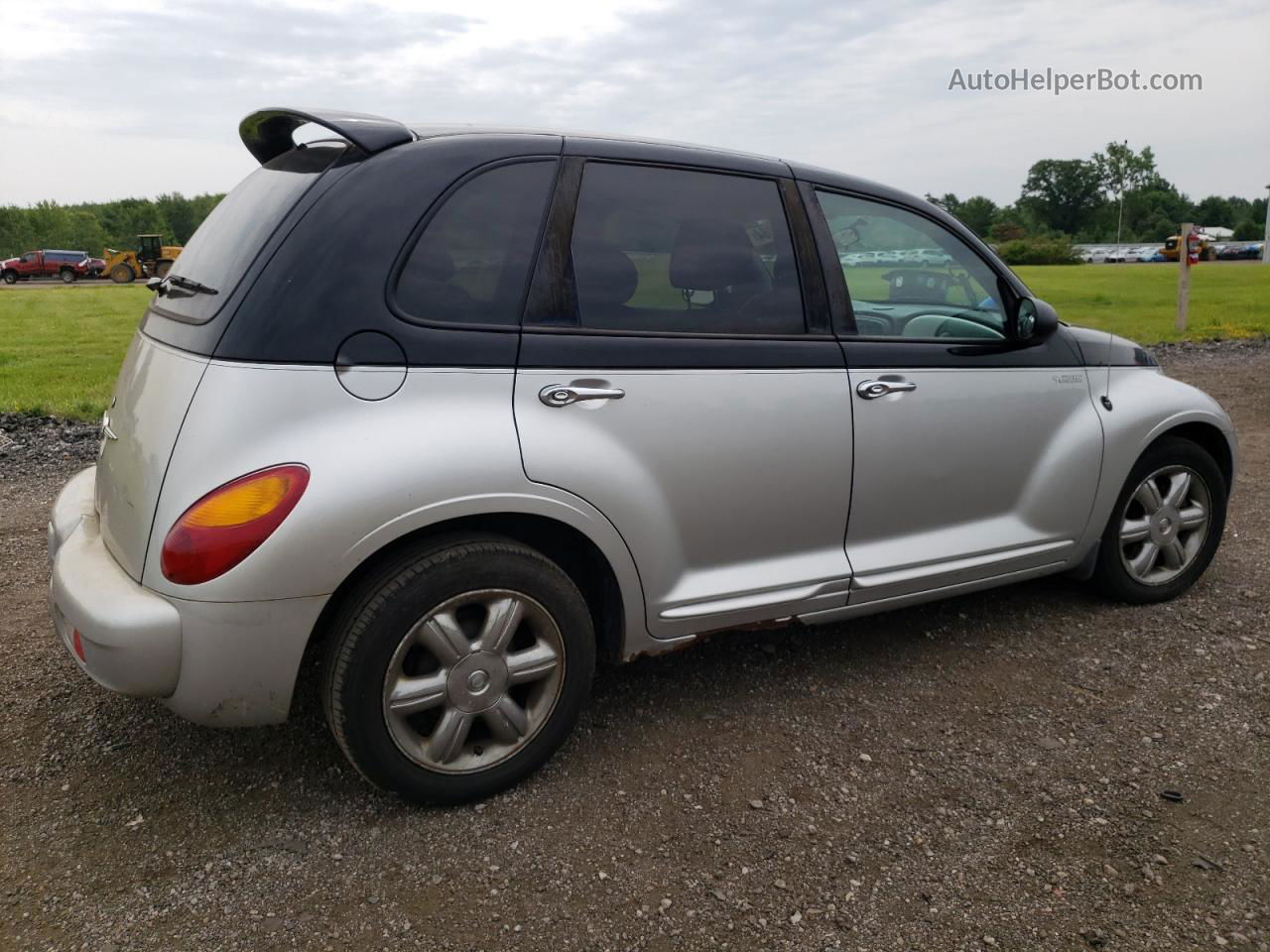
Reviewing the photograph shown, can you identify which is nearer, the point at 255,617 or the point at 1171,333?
the point at 255,617

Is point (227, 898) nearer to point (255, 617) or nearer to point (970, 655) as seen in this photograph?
point (255, 617)

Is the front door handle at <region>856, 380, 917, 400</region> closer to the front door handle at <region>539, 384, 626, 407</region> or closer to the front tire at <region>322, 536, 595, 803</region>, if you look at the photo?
the front door handle at <region>539, 384, 626, 407</region>

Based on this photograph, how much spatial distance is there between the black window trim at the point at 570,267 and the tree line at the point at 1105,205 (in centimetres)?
10056

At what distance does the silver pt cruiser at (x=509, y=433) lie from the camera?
8.23ft

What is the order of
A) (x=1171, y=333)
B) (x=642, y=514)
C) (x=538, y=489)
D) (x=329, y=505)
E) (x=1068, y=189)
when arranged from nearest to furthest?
1. (x=329, y=505)
2. (x=538, y=489)
3. (x=642, y=514)
4. (x=1171, y=333)
5. (x=1068, y=189)

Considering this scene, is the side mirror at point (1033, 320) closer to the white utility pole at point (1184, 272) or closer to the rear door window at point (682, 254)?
the rear door window at point (682, 254)

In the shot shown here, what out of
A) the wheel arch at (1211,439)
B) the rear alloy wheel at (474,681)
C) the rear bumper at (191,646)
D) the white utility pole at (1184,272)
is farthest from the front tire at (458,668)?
the white utility pole at (1184,272)

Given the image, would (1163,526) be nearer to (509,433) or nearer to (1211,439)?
(1211,439)

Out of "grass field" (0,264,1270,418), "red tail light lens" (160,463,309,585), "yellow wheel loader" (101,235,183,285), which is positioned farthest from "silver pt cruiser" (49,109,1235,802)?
"yellow wheel loader" (101,235,183,285)

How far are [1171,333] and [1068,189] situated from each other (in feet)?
350

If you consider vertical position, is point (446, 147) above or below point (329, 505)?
above

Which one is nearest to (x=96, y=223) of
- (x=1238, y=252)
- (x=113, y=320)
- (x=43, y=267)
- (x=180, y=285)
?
(x=43, y=267)

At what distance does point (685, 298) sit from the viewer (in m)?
3.10

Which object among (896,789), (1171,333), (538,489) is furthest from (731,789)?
(1171,333)
